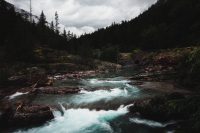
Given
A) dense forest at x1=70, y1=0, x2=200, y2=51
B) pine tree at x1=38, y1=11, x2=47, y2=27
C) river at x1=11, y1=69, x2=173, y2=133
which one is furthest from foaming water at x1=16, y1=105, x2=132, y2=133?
pine tree at x1=38, y1=11, x2=47, y2=27

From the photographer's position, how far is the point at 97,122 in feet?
67.6

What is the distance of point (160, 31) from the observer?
98812 mm

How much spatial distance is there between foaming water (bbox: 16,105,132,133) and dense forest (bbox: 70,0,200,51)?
44.7 m

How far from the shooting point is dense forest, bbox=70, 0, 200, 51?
8867 centimetres

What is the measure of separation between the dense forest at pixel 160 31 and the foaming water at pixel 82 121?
1761 inches

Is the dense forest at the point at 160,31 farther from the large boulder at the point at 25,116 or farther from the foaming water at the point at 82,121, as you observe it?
the large boulder at the point at 25,116

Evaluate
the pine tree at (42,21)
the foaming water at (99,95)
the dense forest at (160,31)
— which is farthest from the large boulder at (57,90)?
the pine tree at (42,21)

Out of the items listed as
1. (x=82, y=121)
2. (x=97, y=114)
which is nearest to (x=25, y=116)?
(x=82, y=121)

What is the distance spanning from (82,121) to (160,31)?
82.7m

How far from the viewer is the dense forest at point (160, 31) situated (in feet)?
291

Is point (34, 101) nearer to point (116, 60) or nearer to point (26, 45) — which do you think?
point (26, 45)

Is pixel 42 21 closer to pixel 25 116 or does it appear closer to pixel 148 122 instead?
pixel 25 116

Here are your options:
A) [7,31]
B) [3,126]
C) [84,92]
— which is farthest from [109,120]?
[7,31]

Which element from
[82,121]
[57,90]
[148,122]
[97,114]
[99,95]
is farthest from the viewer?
[57,90]
